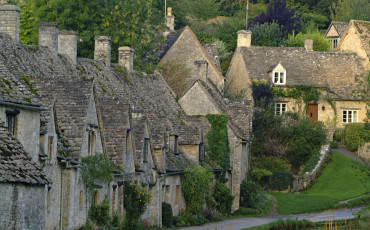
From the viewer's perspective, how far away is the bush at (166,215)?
40.2 m

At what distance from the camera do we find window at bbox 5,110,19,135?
2395 centimetres

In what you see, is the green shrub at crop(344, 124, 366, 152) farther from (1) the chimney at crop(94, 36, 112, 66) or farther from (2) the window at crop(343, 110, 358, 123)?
(1) the chimney at crop(94, 36, 112, 66)

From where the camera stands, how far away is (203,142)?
49.8 metres

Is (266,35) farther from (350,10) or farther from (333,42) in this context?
(350,10)

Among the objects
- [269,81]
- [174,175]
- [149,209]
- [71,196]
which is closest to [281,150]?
[269,81]

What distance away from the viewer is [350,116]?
76438 mm

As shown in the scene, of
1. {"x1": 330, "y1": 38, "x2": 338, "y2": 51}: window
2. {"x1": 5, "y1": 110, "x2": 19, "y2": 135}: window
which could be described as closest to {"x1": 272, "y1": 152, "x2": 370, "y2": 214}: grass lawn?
{"x1": 330, "y1": 38, "x2": 338, "y2": 51}: window

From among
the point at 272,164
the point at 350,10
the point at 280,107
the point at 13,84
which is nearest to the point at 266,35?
the point at 280,107

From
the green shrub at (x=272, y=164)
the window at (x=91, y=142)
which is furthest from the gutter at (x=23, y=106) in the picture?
the green shrub at (x=272, y=164)

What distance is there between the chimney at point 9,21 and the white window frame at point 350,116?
46630 millimetres

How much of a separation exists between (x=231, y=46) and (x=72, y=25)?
32.5m

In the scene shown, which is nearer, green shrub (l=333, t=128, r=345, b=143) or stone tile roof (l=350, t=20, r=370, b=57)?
green shrub (l=333, t=128, r=345, b=143)

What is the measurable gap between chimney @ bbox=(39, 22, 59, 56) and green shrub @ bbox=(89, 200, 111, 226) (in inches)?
401

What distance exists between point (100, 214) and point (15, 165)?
36.1 feet
